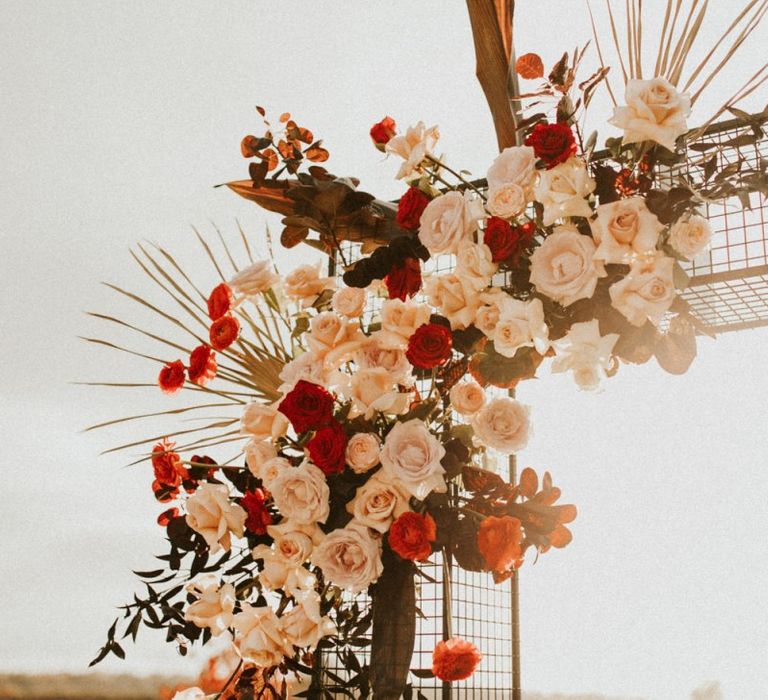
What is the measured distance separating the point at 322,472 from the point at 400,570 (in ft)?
0.53

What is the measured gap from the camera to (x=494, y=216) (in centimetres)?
94

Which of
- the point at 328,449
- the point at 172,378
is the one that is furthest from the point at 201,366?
the point at 328,449

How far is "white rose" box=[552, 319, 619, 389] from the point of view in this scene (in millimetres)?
868

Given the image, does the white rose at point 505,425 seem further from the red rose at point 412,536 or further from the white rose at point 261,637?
the white rose at point 261,637

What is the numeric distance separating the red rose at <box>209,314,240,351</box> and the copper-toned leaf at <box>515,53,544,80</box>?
507mm

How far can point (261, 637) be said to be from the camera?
2.99 feet

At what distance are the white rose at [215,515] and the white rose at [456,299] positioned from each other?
1.21ft

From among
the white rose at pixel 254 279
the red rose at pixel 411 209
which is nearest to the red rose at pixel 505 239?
the red rose at pixel 411 209

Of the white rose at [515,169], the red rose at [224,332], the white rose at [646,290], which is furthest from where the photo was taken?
the red rose at [224,332]

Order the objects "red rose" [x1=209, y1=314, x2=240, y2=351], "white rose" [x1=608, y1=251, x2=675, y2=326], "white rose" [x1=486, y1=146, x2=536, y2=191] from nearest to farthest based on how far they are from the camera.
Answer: "white rose" [x1=608, y1=251, x2=675, y2=326], "white rose" [x1=486, y1=146, x2=536, y2=191], "red rose" [x1=209, y1=314, x2=240, y2=351]

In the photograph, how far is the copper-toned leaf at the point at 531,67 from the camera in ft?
3.12

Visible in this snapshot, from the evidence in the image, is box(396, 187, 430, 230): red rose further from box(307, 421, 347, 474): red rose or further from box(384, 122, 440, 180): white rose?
box(307, 421, 347, 474): red rose

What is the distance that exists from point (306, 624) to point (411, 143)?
0.65m

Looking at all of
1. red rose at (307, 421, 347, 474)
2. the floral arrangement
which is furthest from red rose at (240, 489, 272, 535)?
red rose at (307, 421, 347, 474)
